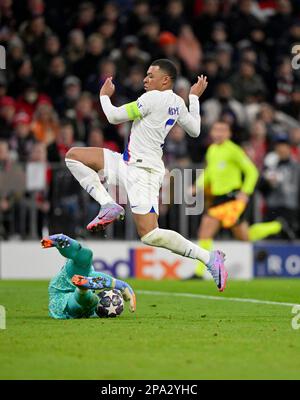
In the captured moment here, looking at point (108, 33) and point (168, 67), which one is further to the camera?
point (108, 33)

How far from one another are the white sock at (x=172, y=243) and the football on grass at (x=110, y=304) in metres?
0.74

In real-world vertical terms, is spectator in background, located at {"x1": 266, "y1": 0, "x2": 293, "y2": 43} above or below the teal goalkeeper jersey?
above

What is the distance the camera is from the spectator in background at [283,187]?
61.4 ft

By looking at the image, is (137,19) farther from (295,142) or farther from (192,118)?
(192,118)

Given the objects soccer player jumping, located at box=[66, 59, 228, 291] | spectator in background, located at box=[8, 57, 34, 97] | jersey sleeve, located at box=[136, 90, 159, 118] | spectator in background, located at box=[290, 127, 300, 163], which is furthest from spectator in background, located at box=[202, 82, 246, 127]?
jersey sleeve, located at box=[136, 90, 159, 118]

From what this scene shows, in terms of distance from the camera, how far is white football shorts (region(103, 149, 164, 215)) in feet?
35.8

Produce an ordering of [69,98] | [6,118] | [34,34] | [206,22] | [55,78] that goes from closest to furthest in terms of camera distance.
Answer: [6,118], [69,98], [55,78], [34,34], [206,22]

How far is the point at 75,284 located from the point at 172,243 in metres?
1.70

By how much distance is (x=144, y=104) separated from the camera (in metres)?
10.9

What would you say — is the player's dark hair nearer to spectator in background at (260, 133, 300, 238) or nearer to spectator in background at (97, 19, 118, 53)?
spectator in background at (260, 133, 300, 238)

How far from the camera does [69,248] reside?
9836 millimetres

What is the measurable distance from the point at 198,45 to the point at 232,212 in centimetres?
533

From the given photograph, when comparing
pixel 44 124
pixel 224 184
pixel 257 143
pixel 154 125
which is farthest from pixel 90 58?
pixel 154 125

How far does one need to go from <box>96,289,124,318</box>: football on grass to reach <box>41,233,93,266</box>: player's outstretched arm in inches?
18.9
